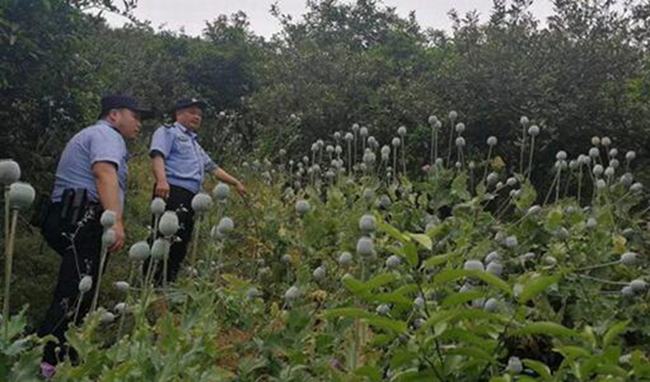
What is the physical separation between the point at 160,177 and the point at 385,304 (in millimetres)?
2856

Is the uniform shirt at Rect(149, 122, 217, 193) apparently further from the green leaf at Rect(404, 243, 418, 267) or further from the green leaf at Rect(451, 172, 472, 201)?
the green leaf at Rect(404, 243, 418, 267)

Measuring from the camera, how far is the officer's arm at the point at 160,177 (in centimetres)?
479

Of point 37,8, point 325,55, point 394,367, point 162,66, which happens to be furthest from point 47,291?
point 162,66

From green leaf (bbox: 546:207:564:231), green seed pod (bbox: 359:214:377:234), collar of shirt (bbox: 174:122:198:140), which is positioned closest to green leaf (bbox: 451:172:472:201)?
green leaf (bbox: 546:207:564:231)

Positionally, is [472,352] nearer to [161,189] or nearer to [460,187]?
[460,187]

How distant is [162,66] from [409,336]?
471 inches

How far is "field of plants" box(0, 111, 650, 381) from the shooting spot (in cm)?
185

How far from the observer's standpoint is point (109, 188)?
3.81 metres

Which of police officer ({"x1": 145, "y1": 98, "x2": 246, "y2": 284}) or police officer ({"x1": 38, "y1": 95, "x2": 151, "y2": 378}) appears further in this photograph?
police officer ({"x1": 145, "y1": 98, "x2": 246, "y2": 284})

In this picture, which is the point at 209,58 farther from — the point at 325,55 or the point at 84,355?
the point at 84,355

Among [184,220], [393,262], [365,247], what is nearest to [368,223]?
[365,247]

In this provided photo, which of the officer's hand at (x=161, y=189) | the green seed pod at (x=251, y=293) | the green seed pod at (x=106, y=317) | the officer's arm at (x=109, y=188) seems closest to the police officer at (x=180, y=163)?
the officer's hand at (x=161, y=189)

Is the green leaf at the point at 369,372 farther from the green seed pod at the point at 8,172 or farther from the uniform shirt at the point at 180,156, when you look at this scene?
the uniform shirt at the point at 180,156

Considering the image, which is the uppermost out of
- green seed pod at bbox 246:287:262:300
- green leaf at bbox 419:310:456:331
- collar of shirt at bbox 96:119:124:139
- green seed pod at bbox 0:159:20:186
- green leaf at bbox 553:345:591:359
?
collar of shirt at bbox 96:119:124:139
